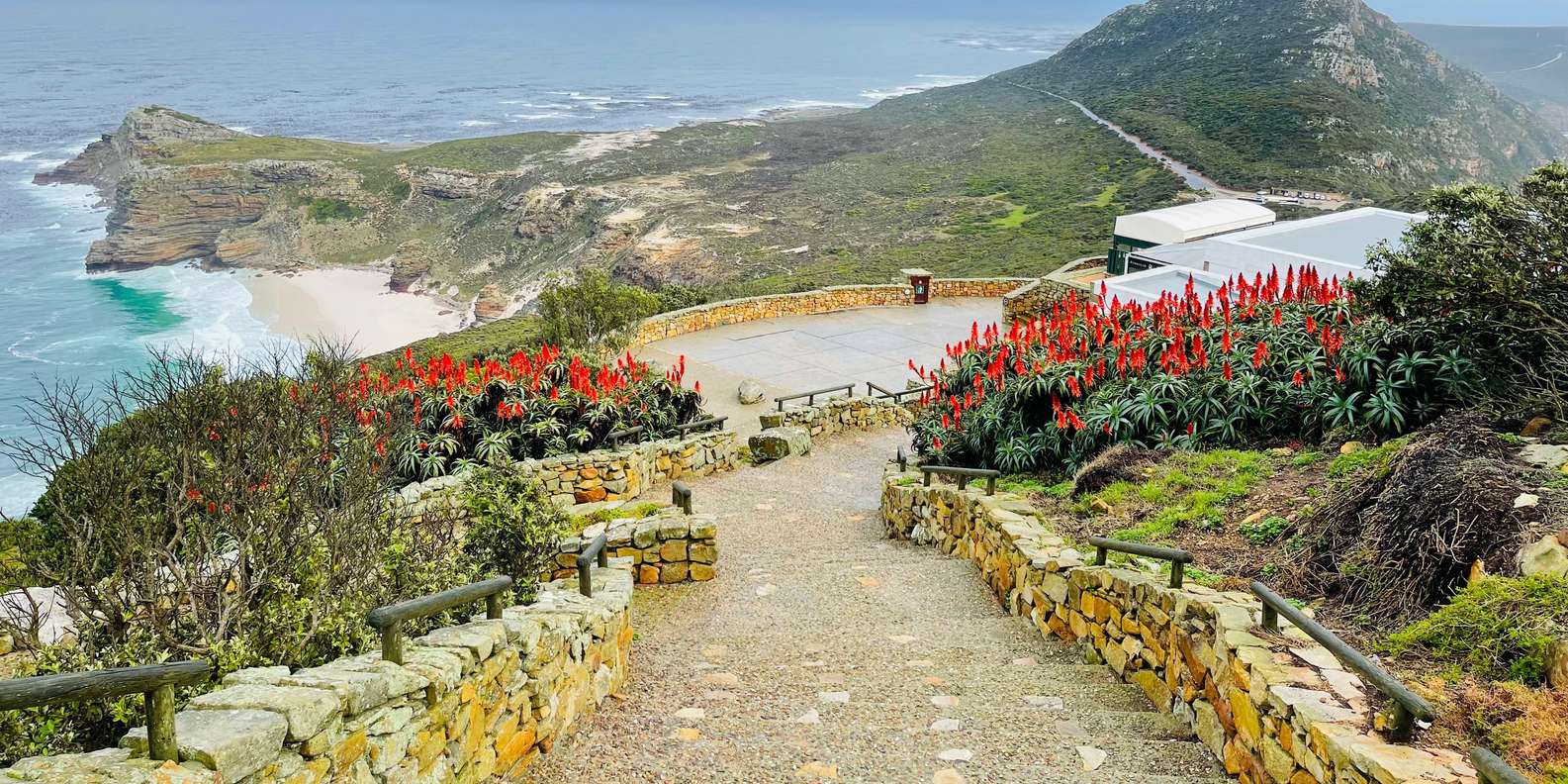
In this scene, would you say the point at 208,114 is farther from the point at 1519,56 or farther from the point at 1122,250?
the point at 1519,56

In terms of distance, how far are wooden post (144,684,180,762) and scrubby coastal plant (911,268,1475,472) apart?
8.08m

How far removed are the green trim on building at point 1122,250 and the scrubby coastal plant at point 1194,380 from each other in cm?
1138

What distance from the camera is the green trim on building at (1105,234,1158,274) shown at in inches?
923

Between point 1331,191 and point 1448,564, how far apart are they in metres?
48.8

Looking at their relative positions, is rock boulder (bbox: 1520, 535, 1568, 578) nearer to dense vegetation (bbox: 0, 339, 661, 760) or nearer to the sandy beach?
dense vegetation (bbox: 0, 339, 661, 760)

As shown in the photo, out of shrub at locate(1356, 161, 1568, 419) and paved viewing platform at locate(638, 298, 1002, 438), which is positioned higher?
shrub at locate(1356, 161, 1568, 419)

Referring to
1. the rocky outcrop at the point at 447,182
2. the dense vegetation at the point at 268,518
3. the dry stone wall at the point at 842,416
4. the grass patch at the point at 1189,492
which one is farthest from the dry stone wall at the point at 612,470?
the rocky outcrop at the point at 447,182

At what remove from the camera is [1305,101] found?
214 ft

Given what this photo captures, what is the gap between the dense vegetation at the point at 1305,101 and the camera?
2240 inches

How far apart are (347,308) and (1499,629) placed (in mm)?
64374


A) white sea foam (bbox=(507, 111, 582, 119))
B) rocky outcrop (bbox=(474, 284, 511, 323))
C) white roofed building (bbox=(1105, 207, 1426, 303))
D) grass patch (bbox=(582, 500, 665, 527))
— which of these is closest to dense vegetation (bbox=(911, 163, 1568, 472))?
grass patch (bbox=(582, 500, 665, 527))

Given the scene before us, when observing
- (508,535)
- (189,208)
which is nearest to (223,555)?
(508,535)

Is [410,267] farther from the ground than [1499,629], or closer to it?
closer to it

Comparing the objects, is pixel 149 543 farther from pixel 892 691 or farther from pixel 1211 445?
pixel 1211 445
